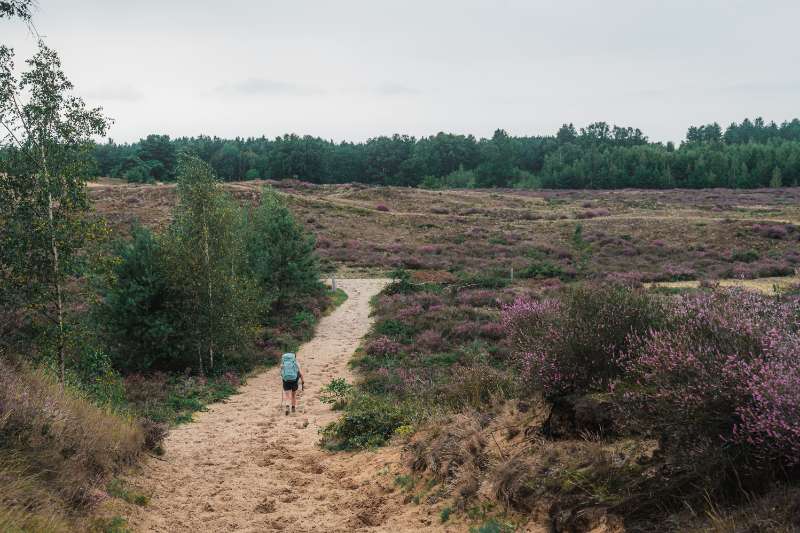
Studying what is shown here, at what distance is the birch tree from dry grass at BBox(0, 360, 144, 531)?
263 centimetres

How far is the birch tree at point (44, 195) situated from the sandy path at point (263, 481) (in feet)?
11.4

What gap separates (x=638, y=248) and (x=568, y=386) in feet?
132

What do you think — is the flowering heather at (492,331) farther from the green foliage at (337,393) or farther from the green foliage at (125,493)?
the green foliage at (125,493)

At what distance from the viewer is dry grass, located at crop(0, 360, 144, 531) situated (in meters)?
6.24

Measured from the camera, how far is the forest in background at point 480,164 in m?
96.1

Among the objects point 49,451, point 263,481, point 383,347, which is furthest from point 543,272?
point 49,451

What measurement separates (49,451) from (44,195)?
624 cm

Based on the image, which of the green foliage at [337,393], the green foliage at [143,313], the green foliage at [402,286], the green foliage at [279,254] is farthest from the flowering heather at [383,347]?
the green foliage at [402,286]

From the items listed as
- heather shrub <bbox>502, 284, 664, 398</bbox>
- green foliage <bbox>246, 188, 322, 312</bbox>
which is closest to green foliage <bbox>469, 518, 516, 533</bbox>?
heather shrub <bbox>502, 284, 664, 398</bbox>

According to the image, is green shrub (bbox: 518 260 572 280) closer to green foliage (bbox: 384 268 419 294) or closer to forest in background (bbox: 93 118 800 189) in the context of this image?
green foliage (bbox: 384 268 419 294)

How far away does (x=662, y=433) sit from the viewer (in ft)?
20.0

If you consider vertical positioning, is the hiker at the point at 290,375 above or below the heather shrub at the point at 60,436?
below

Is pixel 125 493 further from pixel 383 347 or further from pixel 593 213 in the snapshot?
pixel 593 213

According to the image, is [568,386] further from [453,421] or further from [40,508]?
[40,508]
